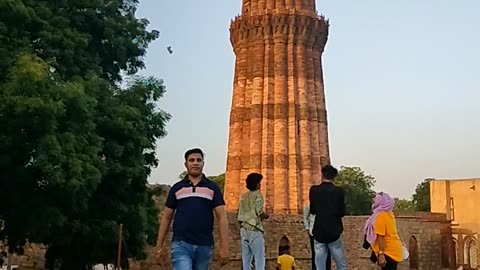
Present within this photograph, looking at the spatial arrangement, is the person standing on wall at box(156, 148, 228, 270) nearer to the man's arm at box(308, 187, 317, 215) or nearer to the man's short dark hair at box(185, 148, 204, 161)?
the man's short dark hair at box(185, 148, 204, 161)

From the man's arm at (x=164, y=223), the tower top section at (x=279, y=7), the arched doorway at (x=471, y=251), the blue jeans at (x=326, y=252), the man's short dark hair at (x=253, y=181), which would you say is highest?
the tower top section at (x=279, y=7)

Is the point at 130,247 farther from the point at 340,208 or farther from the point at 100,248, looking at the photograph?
the point at 340,208

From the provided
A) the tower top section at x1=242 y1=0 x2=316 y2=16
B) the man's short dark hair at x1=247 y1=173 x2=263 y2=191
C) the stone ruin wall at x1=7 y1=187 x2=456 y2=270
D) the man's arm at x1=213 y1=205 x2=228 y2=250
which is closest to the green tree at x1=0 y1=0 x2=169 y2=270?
the man's short dark hair at x1=247 y1=173 x2=263 y2=191

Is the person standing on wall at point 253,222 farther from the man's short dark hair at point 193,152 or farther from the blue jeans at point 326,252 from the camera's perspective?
the man's short dark hair at point 193,152

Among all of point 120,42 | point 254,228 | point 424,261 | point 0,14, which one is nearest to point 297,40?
point 424,261

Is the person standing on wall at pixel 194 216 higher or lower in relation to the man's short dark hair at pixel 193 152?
lower

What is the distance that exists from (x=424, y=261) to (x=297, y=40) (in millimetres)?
11887

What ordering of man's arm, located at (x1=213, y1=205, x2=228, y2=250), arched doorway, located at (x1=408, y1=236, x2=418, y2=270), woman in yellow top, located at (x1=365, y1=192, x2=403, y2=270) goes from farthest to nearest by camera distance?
1. arched doorway, located at (x1=408, y1=236, x2=418, y2=270)
2. woman in yellow top, located at (x1=365, y1=192, x2=403, y2=270)
3. man's arm, located at (x1=213, y1=205, x2=228, y2=250)

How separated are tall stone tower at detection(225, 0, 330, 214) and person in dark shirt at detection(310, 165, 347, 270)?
25112 mm

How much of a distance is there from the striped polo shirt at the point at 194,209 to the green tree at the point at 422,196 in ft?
163

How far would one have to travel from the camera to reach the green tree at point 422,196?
53.1 m

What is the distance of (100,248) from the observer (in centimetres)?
1292

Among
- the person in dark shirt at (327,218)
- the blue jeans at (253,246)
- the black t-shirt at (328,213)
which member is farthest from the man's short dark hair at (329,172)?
the blue jeans at (253,246)

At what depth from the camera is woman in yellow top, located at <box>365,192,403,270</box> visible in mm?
6285
